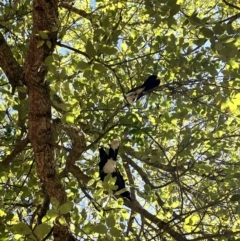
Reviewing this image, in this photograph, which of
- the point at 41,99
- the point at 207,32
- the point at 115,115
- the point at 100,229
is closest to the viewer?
the point at 100,229

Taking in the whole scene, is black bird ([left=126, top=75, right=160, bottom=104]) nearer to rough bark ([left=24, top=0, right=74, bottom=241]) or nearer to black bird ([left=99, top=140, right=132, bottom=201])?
black bird ([left=99, top=140, right=132, bottom=201])

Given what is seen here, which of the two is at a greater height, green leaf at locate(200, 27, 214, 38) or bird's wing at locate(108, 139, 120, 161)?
green leaf at locate(200, 27, 214, 38)

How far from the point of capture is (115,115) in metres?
3.03

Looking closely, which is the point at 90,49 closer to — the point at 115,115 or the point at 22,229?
the point at 22,229

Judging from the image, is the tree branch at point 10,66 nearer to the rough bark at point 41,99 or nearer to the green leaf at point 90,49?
the rough bark at point 41,99

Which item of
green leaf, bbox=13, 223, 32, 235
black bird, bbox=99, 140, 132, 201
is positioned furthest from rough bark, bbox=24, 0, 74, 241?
green leaf, bbox=13, 223, 32, 235

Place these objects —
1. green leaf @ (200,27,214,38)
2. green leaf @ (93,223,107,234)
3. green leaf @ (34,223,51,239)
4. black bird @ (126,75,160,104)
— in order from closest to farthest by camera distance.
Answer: green leaf @ (34,223,51,239), green leaf @ (93,223,107,234), green leaf @ (200,27,214,38), black bird @ (126,75,160,104)

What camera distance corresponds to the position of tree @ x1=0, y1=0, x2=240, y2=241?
2377 mm

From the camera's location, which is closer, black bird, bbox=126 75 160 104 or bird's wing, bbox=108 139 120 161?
black bird, bbox=126 75 160 104

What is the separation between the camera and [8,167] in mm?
3338

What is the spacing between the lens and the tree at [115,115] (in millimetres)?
2377

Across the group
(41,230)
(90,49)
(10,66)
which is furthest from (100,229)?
(10,66)

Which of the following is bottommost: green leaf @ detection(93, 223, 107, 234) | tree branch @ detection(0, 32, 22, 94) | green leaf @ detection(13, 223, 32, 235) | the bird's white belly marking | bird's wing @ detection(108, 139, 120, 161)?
green leaf @ detection(13, 223, 32, 235)

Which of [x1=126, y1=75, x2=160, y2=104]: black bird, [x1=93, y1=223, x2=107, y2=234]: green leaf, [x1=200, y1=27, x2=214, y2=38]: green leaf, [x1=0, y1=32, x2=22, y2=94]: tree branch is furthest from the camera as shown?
[x1=0, y1=32, x2=22, y2=94]: tree branch
